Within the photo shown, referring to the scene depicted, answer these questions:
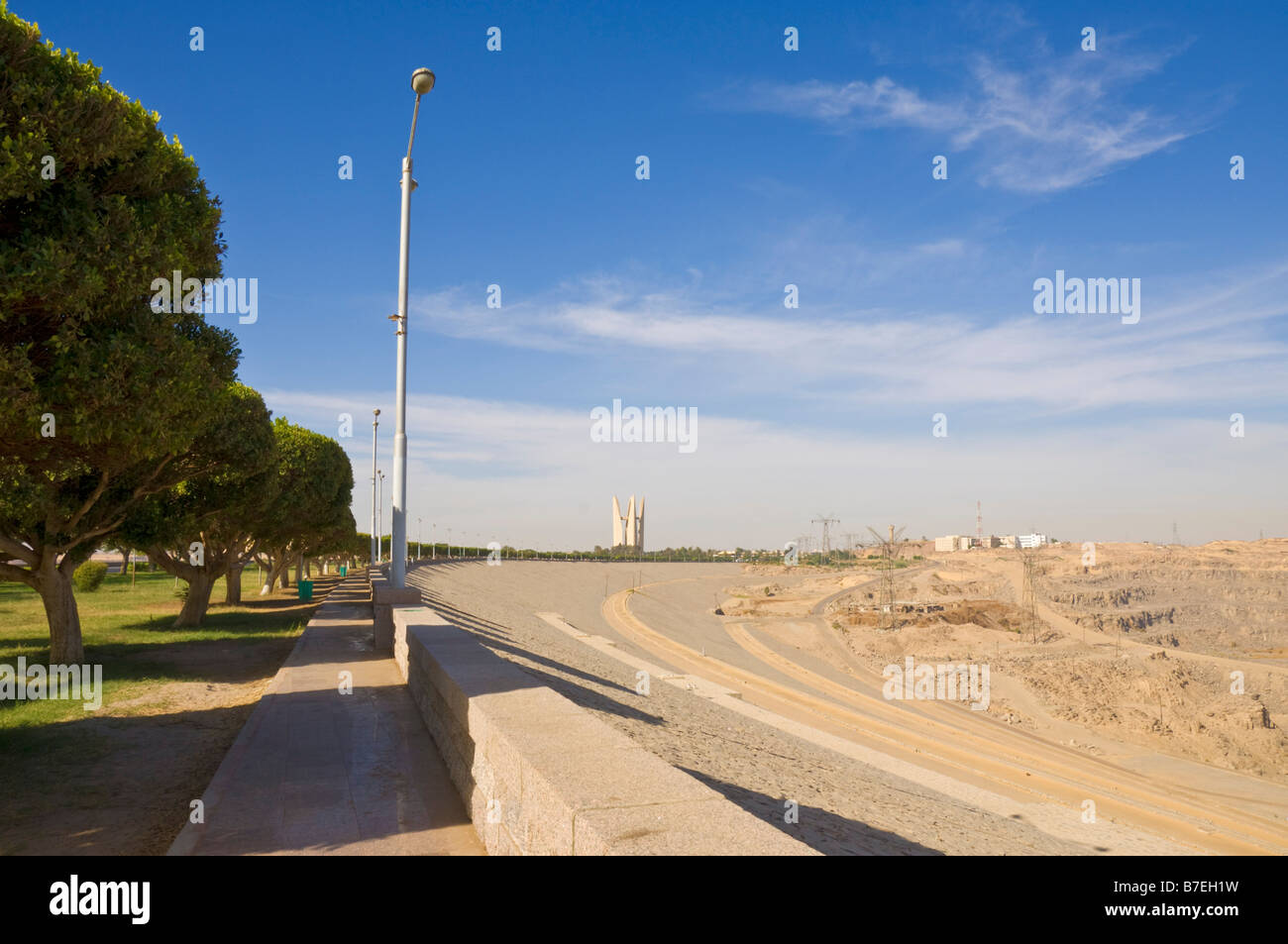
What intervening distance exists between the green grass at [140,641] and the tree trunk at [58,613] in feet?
1.87

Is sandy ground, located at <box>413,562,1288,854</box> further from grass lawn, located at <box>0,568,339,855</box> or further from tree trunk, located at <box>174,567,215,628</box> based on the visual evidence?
tree trunk, located at <box>174,567,215,628</box>

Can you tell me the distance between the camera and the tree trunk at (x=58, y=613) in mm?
16047

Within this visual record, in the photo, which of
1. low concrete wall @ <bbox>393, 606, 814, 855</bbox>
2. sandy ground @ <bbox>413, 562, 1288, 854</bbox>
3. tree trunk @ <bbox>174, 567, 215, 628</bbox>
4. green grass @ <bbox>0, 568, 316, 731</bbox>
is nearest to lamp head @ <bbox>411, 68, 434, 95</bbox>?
low concrete wall @ <bbox>393, 606, 814, 855</bbox>

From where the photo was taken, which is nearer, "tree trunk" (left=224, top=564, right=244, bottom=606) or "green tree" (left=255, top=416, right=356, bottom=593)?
"green tree" (left=255, top=416, right=356, bottom=593)

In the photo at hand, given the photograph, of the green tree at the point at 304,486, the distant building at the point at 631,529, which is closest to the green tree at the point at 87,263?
the green tree at the point at 304,486

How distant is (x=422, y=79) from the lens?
485 inches

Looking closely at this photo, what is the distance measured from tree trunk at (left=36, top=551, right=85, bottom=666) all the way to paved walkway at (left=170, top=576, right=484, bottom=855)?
28.1 feet

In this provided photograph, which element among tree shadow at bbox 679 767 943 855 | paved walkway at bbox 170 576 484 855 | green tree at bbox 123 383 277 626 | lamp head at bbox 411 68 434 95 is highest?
lamp head at bbox 411 68 434 95

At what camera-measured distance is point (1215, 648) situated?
51.7m

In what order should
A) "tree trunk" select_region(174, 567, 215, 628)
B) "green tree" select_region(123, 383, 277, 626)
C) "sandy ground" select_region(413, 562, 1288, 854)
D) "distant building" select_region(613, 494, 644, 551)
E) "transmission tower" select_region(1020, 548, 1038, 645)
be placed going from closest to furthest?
"sandy ground" select_region(413, 562, 1288, 854), "green tree" select_region(123, 383, 277, 626), "tree trunk" select_region(174, 567, 215, 628), "transmission tower" select_region(1020, 548, 1038, 645), "distant building" select_region(613, 494, 644, 551)

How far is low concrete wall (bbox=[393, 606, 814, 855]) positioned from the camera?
370 centimetres
